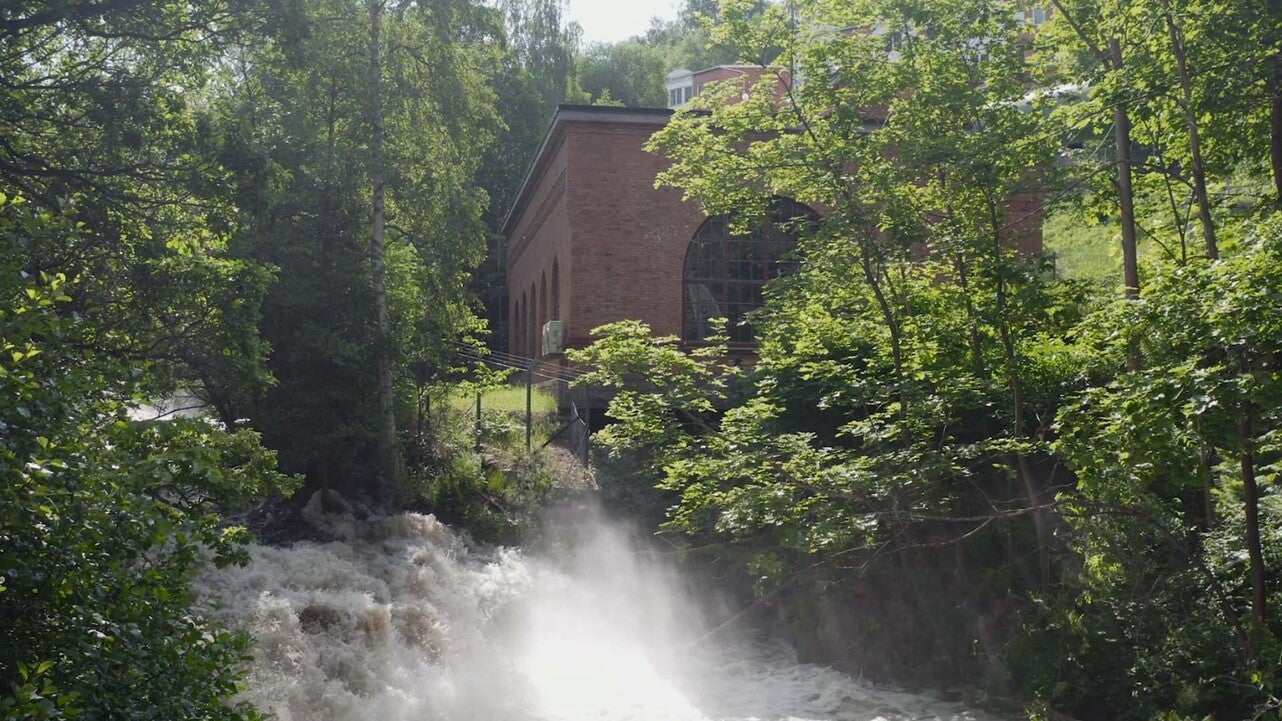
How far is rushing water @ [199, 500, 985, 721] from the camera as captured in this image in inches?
522

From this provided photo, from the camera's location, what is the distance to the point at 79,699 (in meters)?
5.48

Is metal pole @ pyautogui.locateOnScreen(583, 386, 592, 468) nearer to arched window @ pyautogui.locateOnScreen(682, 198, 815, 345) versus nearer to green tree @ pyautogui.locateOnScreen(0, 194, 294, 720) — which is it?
arched window @ pyautogui.locateOnScreen(682, 198, 815, 345)

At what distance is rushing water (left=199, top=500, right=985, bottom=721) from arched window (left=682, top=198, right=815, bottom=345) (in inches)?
346

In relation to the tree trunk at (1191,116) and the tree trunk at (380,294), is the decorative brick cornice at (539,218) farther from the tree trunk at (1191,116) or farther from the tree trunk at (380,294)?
the tree trunk at (1191,116)

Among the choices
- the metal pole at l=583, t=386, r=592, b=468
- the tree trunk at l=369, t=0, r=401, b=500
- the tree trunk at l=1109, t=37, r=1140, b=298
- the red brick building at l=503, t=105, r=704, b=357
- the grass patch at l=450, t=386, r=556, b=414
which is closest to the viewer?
the tree trunk at l=1109, t=37, r=1140, b=298

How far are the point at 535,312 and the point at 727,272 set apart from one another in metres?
9.13

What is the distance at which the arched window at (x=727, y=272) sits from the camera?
27.7m

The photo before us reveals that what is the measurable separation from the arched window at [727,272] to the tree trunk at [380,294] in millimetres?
9477

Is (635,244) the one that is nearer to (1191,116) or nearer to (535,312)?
(535,312)

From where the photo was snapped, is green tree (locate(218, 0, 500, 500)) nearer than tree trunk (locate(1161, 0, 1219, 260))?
No

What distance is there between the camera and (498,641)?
16.4 m

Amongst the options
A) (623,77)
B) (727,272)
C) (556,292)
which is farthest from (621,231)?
(623,77)

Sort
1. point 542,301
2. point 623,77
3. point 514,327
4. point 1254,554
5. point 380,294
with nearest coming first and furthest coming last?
point 1254,554 → point 380,294 → point 542,301 → point 514,327 → point 623,77

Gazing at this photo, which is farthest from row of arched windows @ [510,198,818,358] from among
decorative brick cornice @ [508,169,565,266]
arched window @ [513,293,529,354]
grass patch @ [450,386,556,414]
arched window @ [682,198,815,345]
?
arched window @ [513,293,529,354]
